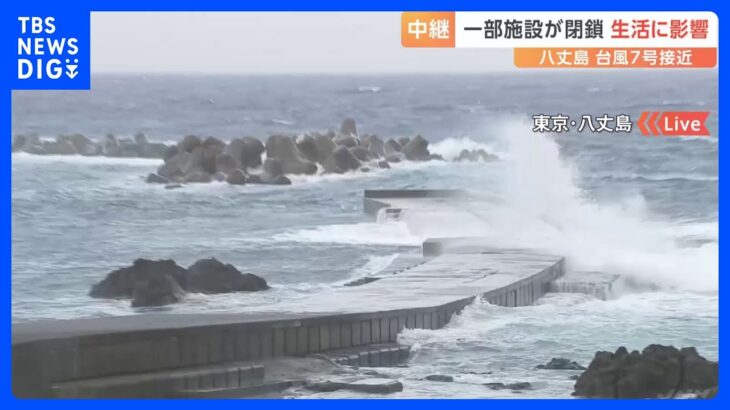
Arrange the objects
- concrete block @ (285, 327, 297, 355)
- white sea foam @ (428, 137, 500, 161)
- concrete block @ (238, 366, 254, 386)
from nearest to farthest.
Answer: concrete block @ (238, 366, 254, 386), concrete block @ (285, 327, 297, 355), white sea foam @ (428, 137, 500, 161)

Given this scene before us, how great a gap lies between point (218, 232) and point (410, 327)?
4.83ft

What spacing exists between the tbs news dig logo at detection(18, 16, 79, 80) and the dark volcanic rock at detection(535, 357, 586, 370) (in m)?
3.68

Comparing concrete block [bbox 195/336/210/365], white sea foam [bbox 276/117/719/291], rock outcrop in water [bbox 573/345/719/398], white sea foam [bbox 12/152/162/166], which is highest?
white sea foam [bbox 12/152/162/166]

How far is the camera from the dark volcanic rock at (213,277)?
16156mm

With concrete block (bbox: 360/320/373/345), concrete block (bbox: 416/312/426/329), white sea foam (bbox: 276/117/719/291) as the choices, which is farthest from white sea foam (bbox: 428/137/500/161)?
concrete block (bbox: 360/320/373/345)

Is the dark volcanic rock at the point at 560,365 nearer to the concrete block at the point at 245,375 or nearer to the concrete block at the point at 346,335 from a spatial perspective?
the concrete block at the point at 346,335

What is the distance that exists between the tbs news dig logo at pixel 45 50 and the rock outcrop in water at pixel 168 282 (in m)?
1.39

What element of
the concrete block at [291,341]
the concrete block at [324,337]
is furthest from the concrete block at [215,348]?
the concrete block at [324,337]

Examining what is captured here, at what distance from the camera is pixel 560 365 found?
1573 cm

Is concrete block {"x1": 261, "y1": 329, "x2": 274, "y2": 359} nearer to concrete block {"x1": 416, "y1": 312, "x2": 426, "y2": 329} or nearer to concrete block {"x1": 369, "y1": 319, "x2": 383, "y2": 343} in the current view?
concrete block {"x1": 369, "y1": 319, "x2": 383, "y2": 343}

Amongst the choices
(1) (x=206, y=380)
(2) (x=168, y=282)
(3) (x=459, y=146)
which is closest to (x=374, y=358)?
(1) (x=206, y=380)

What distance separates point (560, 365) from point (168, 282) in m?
2.71

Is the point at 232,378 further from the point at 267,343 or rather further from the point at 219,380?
the point at 267,343

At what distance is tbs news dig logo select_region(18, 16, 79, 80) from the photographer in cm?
1569
